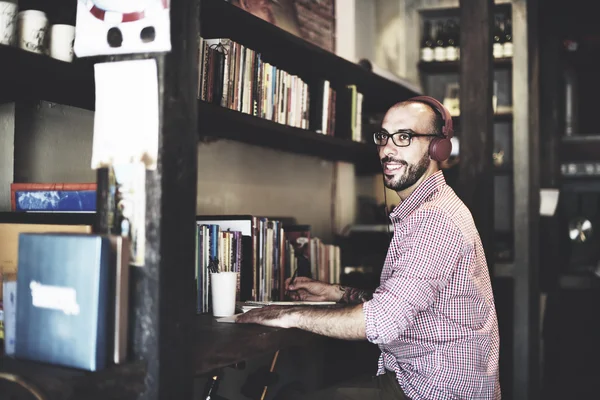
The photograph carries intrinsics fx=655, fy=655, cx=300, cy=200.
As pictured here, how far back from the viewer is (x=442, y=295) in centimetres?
192

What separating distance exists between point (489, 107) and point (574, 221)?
280cm

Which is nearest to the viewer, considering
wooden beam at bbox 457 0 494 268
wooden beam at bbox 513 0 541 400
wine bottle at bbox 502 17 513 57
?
wooden beam at bbox 457 0 494 268

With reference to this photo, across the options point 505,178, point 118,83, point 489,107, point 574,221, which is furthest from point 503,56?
point 118,83

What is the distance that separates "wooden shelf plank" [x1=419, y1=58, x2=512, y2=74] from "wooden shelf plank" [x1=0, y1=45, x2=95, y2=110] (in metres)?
3.43

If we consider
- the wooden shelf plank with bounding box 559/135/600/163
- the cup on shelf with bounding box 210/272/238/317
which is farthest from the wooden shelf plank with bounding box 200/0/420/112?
the wooden shelf plank with bounding box 559/135/600/163

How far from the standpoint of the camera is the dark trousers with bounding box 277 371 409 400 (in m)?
2.10

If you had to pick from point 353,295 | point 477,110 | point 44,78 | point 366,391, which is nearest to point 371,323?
point 366,391

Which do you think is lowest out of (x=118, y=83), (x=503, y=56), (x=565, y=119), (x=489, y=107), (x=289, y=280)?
(x=289, y=280)

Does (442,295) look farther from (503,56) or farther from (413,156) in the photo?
(503,56)

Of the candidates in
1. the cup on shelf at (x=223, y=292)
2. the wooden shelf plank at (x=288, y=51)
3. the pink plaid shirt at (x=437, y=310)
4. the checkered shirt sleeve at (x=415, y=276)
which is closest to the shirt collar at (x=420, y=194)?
the pink plaid shirt at (x=437, y=310)

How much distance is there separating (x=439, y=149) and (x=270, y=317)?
0.86 metres

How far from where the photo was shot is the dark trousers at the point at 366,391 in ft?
6.88

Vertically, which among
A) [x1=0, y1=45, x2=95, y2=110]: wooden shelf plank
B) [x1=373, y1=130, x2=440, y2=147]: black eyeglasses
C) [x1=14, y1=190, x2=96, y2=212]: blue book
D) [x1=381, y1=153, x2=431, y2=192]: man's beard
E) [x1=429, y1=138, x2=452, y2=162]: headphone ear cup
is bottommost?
[x1=14, y1=190, x2=96, y2=212]: blue book

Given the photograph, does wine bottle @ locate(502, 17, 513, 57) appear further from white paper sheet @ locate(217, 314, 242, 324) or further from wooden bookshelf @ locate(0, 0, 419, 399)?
wooden bookshelf @ locate(0, 0, 419, 399)
